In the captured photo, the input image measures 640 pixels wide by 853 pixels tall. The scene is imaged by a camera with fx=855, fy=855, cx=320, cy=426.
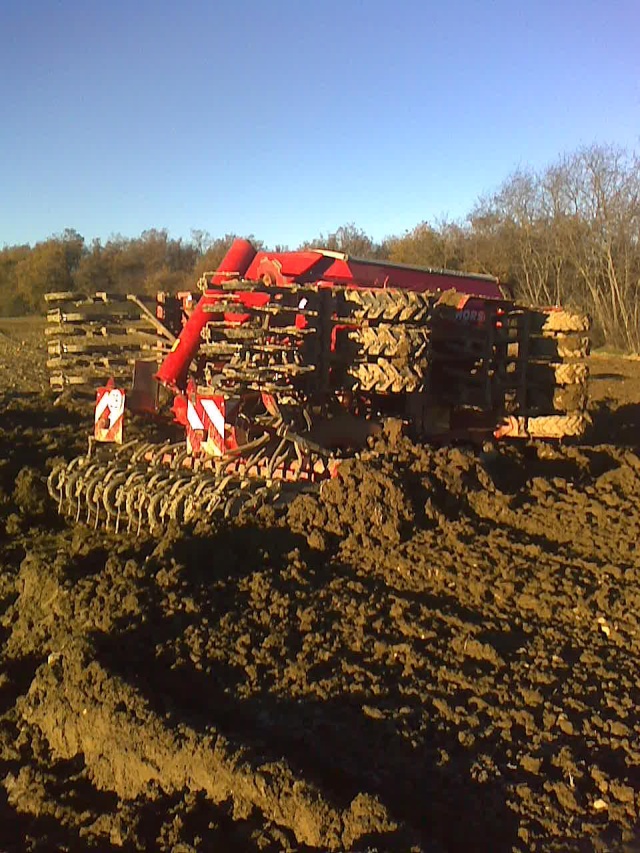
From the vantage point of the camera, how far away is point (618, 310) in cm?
2758

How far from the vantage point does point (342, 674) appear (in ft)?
11.9

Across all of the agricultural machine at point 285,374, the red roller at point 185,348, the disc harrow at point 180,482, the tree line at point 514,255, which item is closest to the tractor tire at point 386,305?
the agricultural machine at point 285,374

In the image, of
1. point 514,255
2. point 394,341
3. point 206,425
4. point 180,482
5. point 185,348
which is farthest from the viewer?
point 514,255

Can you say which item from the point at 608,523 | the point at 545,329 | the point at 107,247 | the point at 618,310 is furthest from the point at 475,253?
the point at 608,523

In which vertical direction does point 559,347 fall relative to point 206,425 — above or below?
above

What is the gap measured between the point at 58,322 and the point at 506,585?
5.23 m

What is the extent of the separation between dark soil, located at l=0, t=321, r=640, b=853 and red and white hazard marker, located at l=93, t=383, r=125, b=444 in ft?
4.34

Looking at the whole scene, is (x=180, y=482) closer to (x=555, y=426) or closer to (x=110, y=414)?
(x=110, y=414)

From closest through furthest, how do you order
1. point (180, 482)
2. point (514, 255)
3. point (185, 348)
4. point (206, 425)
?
point (180, 482)
point (206, 425)
point (185, 348)
point (514, 255)

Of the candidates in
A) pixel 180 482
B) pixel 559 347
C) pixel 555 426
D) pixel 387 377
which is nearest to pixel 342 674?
pixel 180 482

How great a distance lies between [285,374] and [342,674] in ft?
10.6

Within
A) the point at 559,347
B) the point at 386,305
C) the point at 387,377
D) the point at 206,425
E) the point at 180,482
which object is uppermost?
the point at 386,305

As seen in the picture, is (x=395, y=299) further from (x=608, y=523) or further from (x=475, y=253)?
(x=475, y=253)

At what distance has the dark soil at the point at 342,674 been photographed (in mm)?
2773
